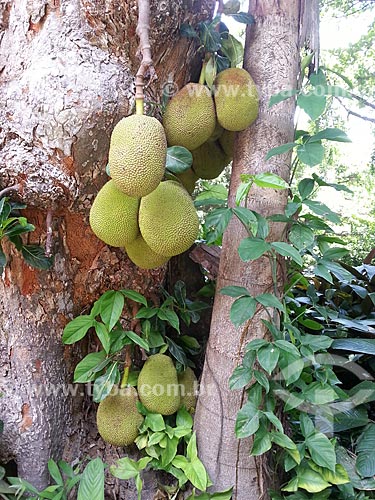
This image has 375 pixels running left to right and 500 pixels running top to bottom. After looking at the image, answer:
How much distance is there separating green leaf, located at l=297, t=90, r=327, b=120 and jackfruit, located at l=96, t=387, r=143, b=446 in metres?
0.69

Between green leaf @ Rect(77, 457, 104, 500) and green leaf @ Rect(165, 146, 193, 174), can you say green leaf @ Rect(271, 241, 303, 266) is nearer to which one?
green leaf @ Rect(165, 146, 193, 174)

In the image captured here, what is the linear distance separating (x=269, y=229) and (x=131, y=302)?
394 mm

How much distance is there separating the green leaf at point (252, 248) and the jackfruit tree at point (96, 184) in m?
0.09

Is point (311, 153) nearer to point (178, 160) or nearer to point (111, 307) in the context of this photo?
point (178, 160)

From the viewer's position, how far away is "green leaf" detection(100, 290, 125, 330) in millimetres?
881

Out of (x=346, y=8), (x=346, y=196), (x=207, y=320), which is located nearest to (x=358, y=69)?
(x=346, y=8)

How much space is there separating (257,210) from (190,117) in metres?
0.23

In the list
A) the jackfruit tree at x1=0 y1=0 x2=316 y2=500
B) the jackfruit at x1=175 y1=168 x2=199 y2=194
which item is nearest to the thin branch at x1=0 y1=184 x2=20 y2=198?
the jackfruit tree at x1=0 y1=0 x2=316 y2=500

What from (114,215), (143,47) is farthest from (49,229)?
(143,47)

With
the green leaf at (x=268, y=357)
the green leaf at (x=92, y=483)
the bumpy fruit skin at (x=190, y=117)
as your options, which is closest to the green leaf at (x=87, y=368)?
the green leaf at (x=92, y=483)

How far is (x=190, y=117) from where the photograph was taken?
0.82m

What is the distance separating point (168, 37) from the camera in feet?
2.89

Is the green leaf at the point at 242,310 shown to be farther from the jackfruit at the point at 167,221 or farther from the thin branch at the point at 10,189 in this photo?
the thin branch at the point at 10,189

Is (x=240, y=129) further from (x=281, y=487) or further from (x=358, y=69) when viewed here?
(x=358, y=69)
